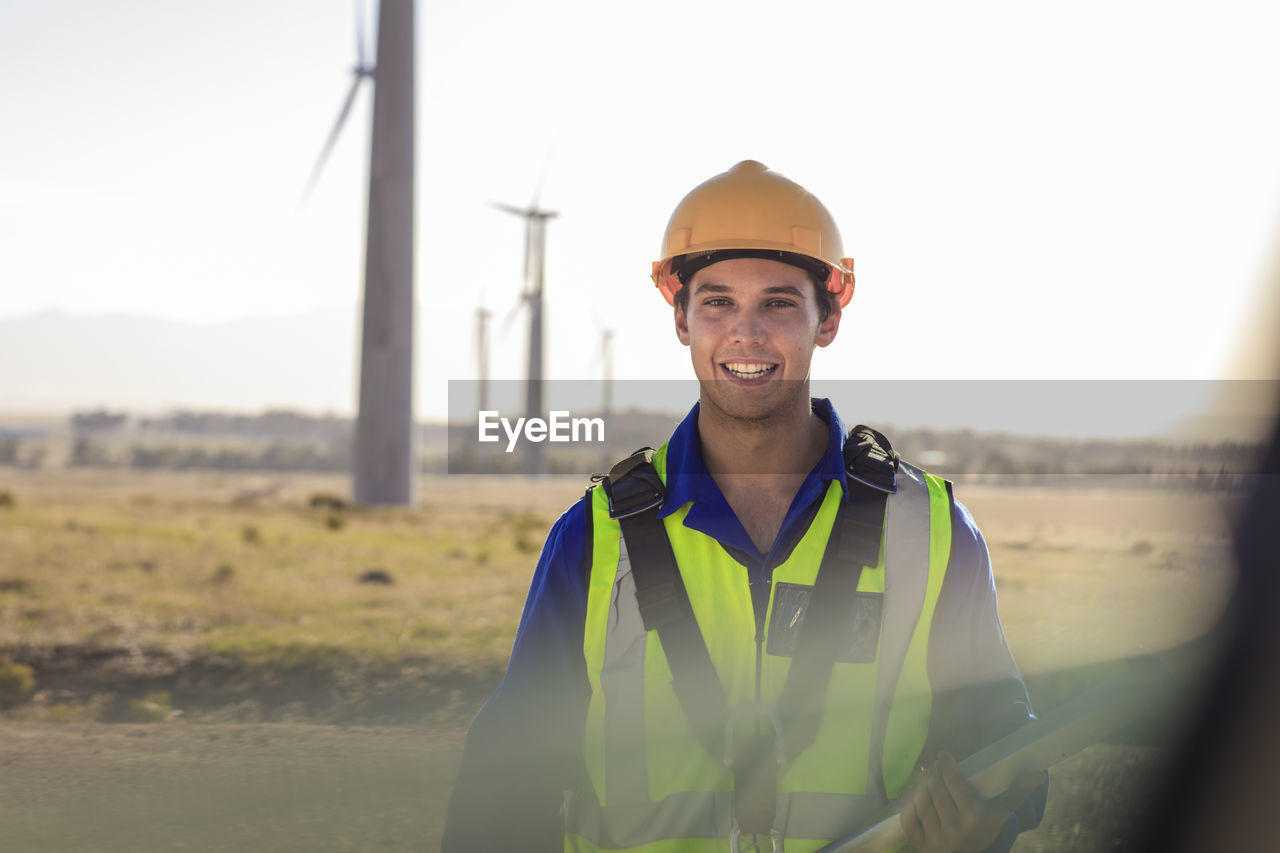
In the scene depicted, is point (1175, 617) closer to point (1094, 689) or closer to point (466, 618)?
point (1094, 689)

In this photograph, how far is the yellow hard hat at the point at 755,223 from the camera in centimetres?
346

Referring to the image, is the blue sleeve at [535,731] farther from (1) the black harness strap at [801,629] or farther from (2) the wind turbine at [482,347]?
(2) the wind turbine at [482,347]

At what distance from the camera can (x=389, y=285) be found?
2459cm

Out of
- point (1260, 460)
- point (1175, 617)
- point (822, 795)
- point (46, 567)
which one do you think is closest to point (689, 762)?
point (822, 795)

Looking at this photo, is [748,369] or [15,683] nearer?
[748,369]

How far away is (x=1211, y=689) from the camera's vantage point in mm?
3033

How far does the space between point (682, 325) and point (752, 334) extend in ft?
1.32

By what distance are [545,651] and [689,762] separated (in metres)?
0.49

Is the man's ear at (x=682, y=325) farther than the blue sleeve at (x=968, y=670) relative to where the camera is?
Yes

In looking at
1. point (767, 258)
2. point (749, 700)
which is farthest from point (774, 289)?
point (749, 700)

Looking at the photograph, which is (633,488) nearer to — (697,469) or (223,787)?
(697,469)

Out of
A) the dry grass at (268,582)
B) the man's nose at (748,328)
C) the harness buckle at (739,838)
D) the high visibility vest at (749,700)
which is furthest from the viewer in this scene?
the dry grass at (268,582)

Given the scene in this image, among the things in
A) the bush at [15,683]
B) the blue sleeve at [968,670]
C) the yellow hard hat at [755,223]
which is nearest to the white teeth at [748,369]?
the yellow hard hat at [755,223]

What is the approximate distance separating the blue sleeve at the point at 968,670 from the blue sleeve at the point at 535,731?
97 centimetres
